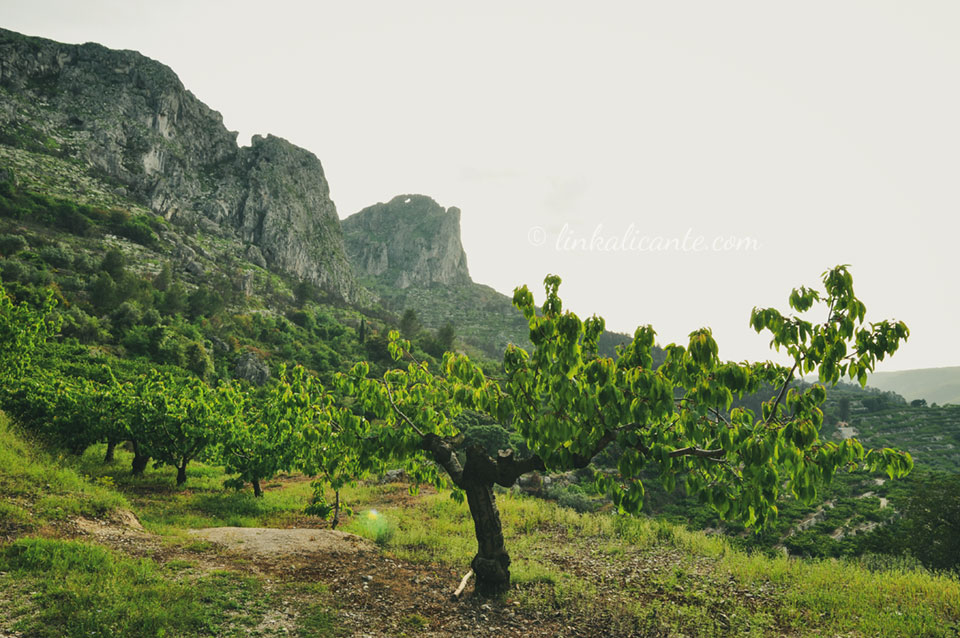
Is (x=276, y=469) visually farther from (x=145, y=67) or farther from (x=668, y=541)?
(x=145, y=67)

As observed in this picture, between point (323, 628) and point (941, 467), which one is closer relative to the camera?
point (323, 628)

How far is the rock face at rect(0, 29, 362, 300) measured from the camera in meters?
92.8

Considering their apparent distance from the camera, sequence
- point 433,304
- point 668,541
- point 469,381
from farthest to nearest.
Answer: point 433,304
point 668,541
point 469,381

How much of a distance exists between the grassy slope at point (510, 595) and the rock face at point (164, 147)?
11195 cm

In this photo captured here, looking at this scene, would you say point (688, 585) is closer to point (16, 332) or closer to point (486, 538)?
point (486, 538)

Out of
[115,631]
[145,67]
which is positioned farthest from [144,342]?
[145,67]

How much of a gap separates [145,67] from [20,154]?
6002 centimetres

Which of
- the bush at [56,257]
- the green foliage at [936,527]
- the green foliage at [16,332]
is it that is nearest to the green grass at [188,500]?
the green foliage at [16,332]

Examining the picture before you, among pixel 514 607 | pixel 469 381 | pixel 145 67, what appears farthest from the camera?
pixel 145 67

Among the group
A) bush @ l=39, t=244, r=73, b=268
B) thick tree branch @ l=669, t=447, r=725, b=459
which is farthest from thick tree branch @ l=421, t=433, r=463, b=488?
bush @ l=39, t=244, r=73, b=268

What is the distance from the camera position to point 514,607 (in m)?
7.84

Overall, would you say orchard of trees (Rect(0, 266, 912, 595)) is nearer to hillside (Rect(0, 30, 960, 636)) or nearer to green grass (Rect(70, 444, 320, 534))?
hillside (Rect(0, 30, 960, 636))

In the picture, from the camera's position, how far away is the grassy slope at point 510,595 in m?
5.88

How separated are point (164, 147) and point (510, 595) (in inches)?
5692
